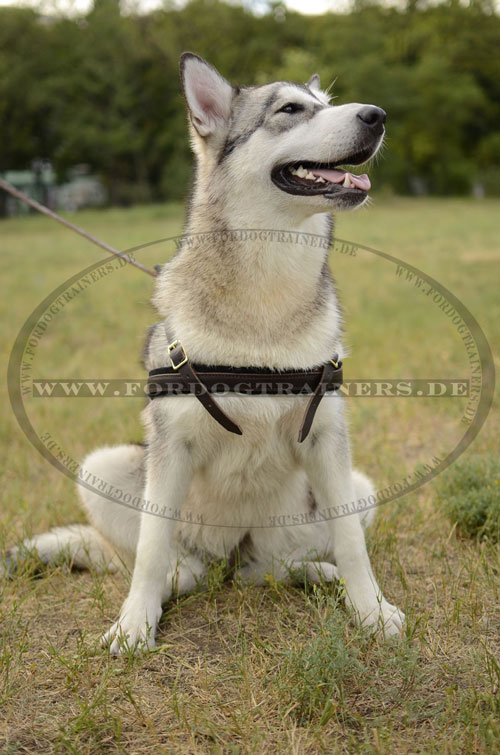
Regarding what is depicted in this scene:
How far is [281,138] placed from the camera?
2.42 meters

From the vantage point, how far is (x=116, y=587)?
2756mm

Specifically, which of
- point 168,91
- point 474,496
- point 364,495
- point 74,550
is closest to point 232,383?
point 364,495

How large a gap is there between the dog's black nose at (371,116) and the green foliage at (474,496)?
165 centimetres


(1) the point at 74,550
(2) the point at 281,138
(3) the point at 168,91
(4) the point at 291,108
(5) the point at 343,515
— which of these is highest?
(3) the point at 168,91

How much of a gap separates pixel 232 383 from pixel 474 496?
1357 mm

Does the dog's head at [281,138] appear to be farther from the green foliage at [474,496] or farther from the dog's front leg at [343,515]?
the green foliage at [474,496]

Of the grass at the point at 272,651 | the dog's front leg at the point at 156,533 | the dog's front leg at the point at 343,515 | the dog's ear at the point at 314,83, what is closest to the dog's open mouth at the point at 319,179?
the dog's ear at the point at 314,83

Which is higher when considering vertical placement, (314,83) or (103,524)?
(314,83)

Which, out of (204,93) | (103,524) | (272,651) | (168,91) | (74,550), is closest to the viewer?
(272,651)

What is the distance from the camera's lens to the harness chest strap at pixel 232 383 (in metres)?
2.34

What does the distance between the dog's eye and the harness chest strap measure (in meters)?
0.92

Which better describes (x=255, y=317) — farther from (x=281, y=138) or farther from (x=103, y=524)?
(x=103, y=524)

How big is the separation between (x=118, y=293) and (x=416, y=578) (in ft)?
24.4

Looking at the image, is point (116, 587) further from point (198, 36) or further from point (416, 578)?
point (198, 36)
